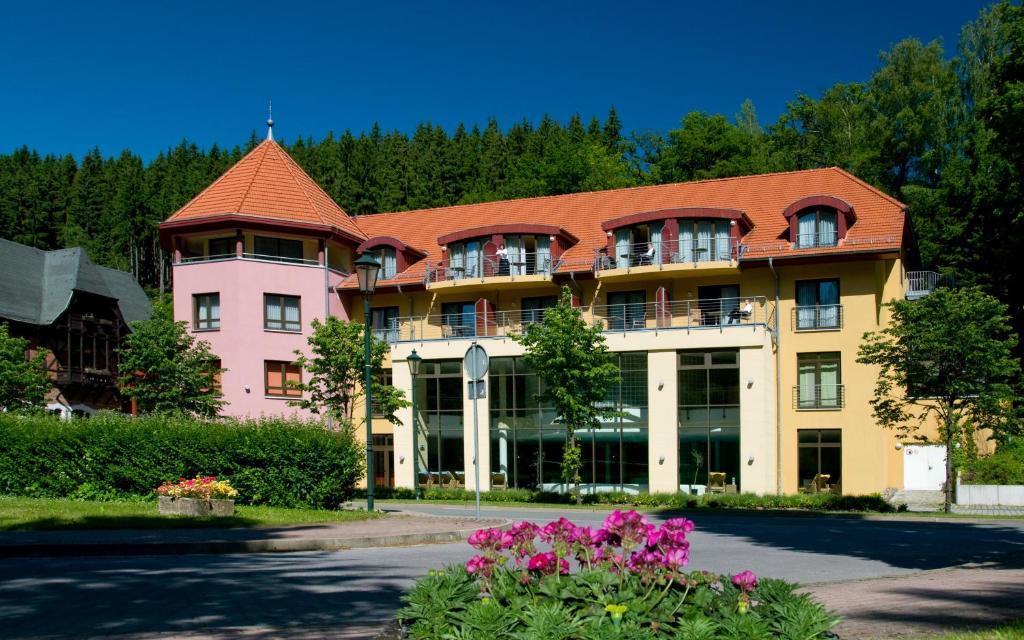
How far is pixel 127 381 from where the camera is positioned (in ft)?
143

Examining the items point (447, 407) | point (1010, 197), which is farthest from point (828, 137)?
point (447, 407)

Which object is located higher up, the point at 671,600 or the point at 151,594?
the point at 671,600

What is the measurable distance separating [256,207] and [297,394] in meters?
7.93

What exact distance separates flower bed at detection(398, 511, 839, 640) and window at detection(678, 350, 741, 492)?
106 feet

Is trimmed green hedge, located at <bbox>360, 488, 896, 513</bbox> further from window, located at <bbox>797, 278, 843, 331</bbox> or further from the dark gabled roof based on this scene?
the dark gabled roof

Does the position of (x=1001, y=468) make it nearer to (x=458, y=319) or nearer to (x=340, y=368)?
(x=458, y=319)

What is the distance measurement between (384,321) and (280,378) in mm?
5786

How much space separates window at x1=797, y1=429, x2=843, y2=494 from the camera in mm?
39000

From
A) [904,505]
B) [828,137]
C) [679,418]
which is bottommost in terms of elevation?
[904,505]

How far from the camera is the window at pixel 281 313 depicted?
44.0m

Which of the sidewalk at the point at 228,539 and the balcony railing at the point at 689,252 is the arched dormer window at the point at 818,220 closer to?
the balcony railing at the point at 689,252

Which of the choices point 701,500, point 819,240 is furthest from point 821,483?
point 819,240

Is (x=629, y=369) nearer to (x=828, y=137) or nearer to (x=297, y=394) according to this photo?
(x=297, y=394)

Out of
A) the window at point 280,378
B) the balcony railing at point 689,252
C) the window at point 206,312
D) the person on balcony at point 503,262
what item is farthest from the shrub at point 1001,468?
the window at point 206,312
